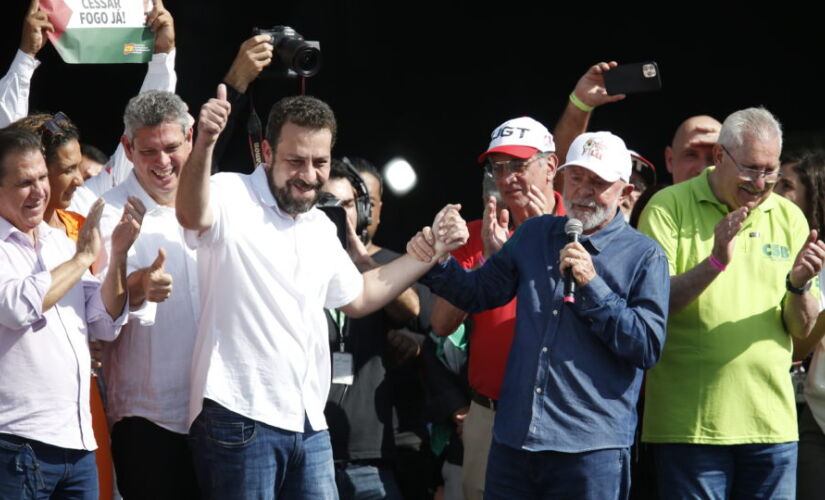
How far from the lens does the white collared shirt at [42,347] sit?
345 cm

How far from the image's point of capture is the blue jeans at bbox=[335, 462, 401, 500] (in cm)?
462

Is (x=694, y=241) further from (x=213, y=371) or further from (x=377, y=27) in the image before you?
(x=377, y=27)

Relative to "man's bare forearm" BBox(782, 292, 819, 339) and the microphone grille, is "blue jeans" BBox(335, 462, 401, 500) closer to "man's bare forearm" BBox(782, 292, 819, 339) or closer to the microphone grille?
the microphone grille

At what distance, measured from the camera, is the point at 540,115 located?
21.5 ft

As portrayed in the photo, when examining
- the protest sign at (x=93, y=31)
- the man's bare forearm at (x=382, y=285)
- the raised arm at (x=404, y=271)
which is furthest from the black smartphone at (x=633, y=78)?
the protest sign at (x=93, y=31)

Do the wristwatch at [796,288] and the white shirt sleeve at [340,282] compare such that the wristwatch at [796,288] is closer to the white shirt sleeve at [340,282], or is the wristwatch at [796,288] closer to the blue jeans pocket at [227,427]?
the white shirt sleeve at [340,282]

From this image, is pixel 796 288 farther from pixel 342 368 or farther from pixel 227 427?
pixel 227 427

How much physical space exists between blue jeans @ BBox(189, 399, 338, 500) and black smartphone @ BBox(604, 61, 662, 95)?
2.00 meters

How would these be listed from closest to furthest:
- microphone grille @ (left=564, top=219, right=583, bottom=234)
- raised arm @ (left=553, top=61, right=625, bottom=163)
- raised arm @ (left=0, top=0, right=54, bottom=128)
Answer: microphone grille @ (left=564, top=219, right=583, bottom=234)
raised arm @ (left=0, top=0, right=54, bottom=128)
raised arm @ (left=553, top=61, right=625, bottom=163)

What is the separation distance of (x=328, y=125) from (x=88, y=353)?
3.36 feet

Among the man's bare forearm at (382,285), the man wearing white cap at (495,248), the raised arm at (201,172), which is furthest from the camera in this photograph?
the man wearing white cap at (495,248)

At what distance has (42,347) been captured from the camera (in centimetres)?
354

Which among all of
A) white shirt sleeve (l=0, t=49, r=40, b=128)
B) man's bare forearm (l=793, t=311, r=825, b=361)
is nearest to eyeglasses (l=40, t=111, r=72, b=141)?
white shirt sleeve (l=0, t=49, r=40, b=128)

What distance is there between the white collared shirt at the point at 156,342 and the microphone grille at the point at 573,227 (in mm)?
1204
